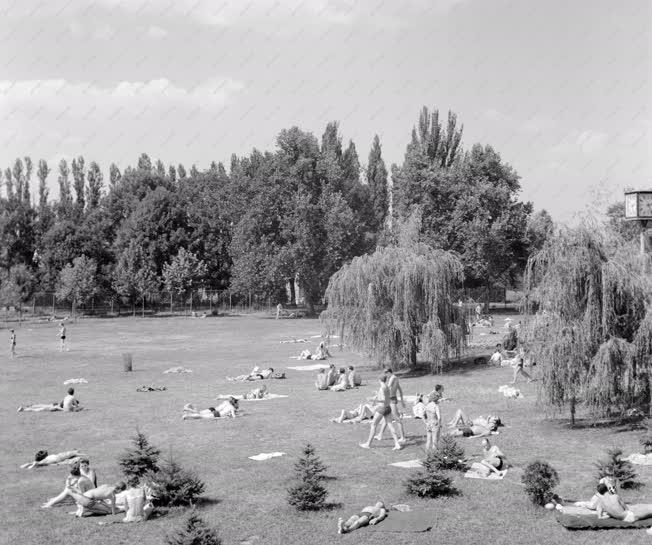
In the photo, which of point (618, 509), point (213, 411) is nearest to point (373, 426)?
point (213, 411)

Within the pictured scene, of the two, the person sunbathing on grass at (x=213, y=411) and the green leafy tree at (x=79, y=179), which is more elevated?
the green leafy tree at (x=79, y=179)

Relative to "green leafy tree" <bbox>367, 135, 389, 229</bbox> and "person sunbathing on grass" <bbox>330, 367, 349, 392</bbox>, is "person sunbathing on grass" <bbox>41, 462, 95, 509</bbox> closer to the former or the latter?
"person sunbathing on grass" <bbox>330, 367, 349, 392</bbox>

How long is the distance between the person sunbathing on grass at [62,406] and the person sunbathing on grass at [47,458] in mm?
7736

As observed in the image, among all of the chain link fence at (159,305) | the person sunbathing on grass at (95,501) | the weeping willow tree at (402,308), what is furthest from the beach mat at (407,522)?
the chain link fence at (159,305)

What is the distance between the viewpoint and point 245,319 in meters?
80.5

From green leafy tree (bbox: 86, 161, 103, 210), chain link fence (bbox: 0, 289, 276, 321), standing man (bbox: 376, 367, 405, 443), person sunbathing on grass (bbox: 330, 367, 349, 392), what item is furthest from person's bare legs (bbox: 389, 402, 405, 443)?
green leafy tree (bbox: 86, 161, 103, 210)

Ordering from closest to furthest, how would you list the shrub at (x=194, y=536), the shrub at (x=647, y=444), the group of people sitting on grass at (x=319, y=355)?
1. the shrub at (x=194, y=536)
2. the shrub at (x=647, y=444)
3. the group of people sitting on grass at (x=319, y=355)

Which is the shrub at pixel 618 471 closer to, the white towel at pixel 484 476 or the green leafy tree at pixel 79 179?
the white towel at pixel 484 476

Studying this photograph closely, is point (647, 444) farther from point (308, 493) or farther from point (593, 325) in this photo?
point (308, 493)

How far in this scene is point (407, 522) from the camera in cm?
1445

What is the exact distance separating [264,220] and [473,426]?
59.2 meters

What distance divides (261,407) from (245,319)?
173 feet

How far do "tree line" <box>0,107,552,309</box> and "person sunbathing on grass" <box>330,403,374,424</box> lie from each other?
49.5 m

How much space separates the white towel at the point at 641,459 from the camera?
18.4 m
